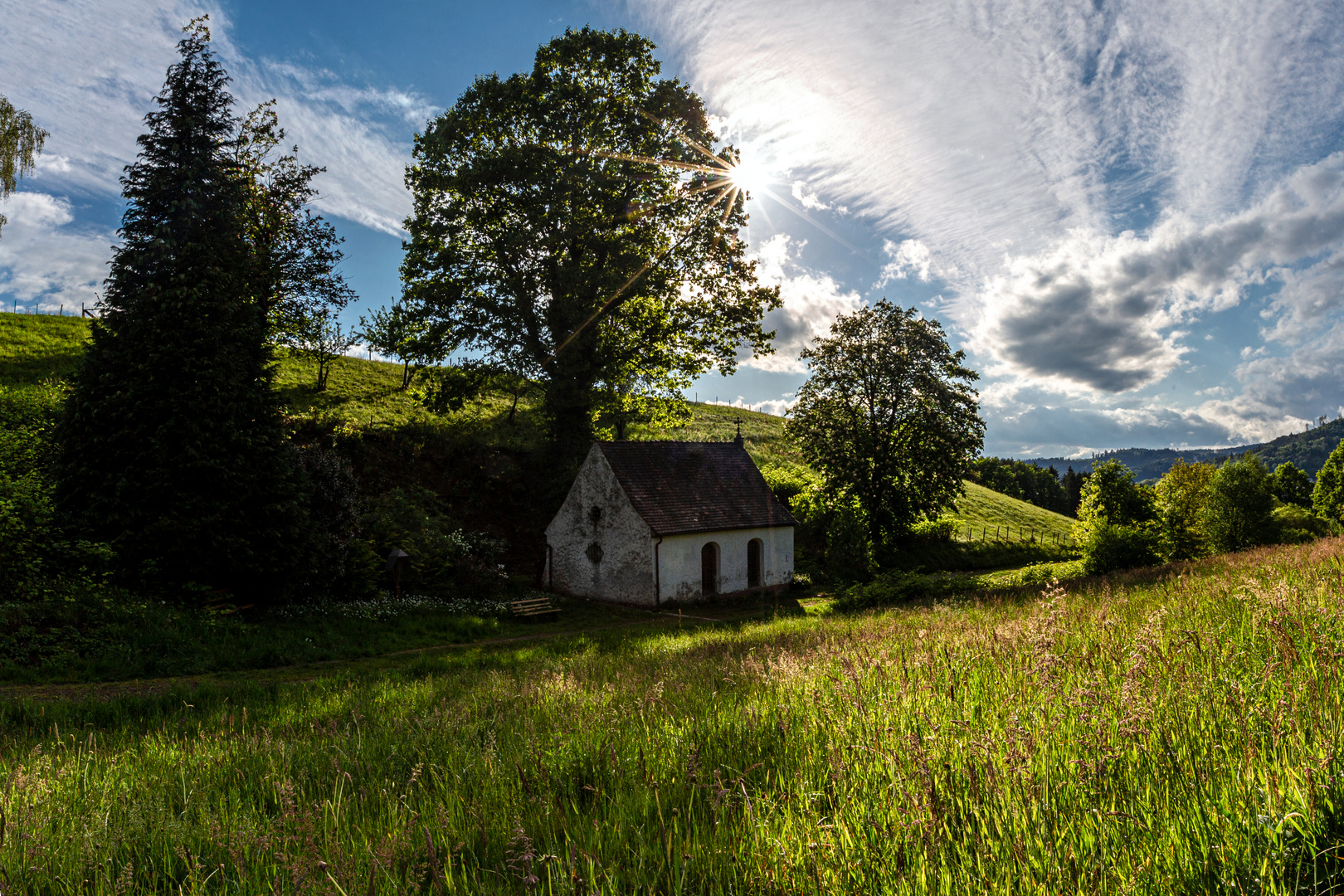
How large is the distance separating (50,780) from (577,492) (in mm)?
25025

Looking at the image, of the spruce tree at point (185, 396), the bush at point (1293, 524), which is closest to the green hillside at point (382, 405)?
the spruce tree at point (185, 396)

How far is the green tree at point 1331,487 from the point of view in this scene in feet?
222

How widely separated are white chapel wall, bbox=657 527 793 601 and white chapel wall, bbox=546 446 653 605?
0.92 meters

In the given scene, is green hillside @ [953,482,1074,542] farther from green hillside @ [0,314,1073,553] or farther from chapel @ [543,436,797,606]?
chapel @ [543,436,797,606]

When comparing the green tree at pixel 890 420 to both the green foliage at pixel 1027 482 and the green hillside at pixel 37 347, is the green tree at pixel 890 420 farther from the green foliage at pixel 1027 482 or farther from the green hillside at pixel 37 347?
the green foliage at pixel 1027 482

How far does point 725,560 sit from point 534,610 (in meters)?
9.46

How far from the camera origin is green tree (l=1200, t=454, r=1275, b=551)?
30.3m

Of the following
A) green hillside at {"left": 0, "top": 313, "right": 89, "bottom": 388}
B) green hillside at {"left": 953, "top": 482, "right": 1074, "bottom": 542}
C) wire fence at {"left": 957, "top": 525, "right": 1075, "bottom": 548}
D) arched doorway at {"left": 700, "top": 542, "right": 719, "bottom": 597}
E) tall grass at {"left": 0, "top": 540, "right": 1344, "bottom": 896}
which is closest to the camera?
tall grass at {"left": 0, "top": 540, "right": 1344, "bottom": 896}

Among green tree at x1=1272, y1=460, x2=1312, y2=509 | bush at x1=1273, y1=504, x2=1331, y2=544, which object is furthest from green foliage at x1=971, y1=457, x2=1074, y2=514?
bush at x1=1273, y1=504, x2=1331, y2=544

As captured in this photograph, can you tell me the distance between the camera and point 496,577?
88.7 feet

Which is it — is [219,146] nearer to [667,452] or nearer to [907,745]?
[667,452]

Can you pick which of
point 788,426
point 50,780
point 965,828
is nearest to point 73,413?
point 50,780

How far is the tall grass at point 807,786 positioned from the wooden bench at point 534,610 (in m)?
17.6

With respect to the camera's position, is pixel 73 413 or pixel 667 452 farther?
pixel 667 452
